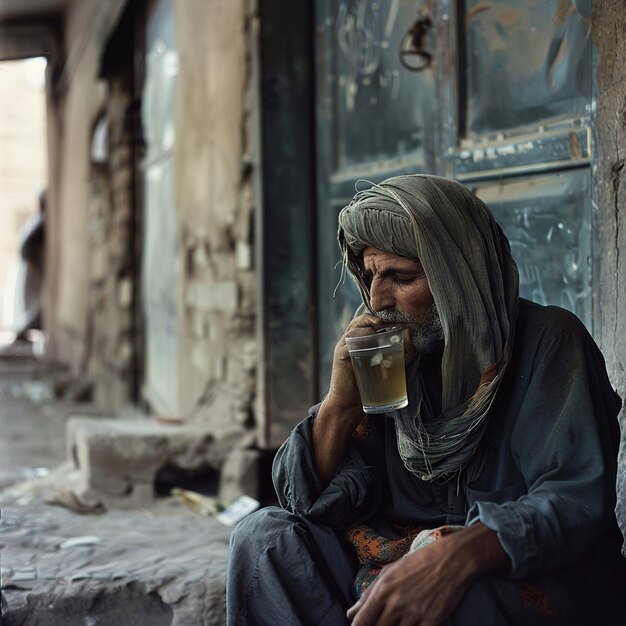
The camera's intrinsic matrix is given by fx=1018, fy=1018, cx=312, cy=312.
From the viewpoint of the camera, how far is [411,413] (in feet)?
7.24

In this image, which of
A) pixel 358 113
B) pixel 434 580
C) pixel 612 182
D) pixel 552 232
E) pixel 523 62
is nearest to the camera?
pixel 434 580

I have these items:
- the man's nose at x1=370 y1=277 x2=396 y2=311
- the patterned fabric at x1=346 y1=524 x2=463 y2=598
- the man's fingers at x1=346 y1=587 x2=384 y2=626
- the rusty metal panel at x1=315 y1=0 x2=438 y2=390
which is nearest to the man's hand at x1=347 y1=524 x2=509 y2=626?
the man's fingers at x1=346 y1=587 x2=384 y2=626

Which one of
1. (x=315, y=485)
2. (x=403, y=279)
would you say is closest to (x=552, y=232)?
(x=403, y=279)

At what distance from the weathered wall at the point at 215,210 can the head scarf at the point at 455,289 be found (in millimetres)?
2526

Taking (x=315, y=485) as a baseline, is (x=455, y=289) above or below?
above

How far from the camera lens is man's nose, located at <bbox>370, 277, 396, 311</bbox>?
2211mm

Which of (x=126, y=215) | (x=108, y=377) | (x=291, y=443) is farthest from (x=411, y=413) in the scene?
(x=108, y=377)

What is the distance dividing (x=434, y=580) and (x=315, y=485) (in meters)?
0.48

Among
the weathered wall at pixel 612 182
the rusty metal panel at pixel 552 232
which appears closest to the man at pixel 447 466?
the weathered wall at pixel 612 182

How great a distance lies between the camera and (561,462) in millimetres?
1909

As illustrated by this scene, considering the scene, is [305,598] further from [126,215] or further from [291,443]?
[126,215]

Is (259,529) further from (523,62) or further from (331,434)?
(523,62)

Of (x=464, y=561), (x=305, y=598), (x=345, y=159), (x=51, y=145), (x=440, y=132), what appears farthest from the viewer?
(x=51, y=145)

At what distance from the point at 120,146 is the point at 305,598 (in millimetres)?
6214
